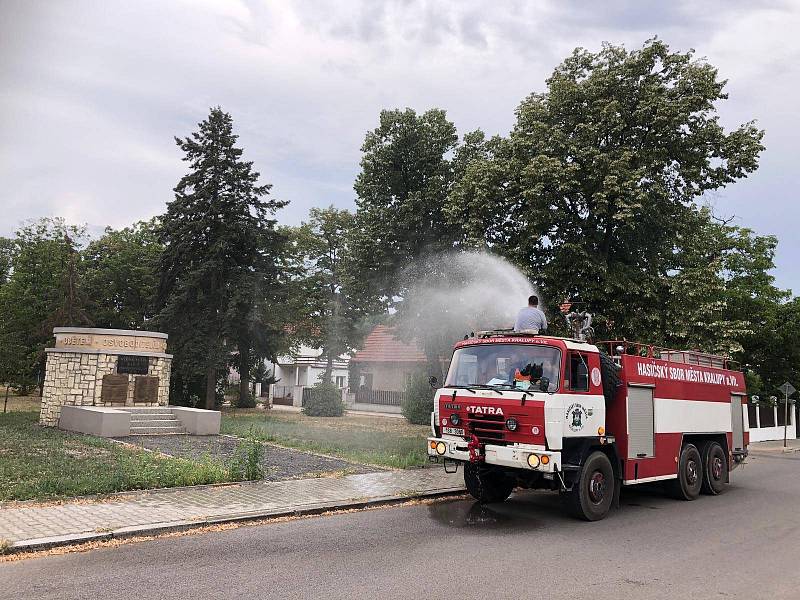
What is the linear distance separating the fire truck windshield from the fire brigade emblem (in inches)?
15.7

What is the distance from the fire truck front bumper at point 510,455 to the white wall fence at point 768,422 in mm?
25056

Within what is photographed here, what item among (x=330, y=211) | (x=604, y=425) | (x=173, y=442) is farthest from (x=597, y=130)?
(x=330, y=211)

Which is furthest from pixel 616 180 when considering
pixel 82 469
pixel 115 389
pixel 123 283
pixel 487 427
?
pixel 123 283

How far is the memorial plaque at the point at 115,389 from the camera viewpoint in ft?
63.3

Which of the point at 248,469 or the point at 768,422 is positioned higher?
the point at 768,422

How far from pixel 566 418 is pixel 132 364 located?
1555 centimetres

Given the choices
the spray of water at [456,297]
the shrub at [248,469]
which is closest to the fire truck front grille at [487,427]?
the shrub at [248,469]

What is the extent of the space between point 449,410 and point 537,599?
4261mm

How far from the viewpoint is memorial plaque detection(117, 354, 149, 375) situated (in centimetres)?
1983

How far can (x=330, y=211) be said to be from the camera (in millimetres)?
39344

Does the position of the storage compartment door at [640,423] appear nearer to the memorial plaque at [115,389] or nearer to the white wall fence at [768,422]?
the memorial plaque at [115,389]

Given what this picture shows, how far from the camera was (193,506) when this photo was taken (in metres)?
9.03

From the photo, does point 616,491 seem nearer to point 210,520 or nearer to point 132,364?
point 210,520

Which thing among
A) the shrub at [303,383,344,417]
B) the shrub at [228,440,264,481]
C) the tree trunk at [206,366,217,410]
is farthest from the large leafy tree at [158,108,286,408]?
the shrub at [228,440,264,481]
